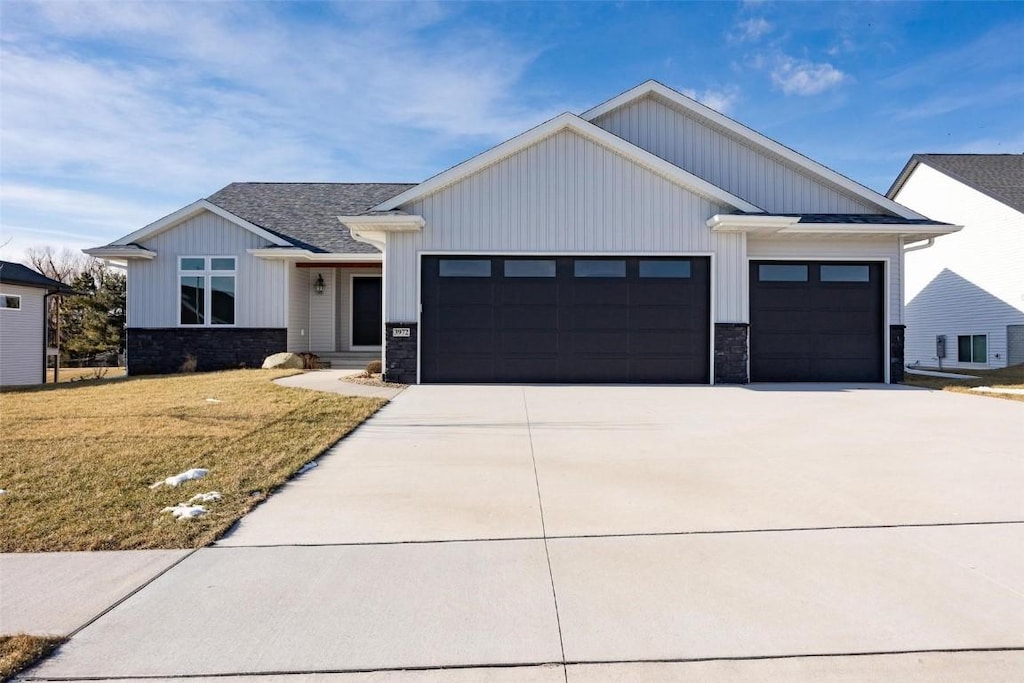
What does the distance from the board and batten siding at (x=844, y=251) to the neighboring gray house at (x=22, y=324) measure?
63.2 ft

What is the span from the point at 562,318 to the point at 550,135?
3.86m

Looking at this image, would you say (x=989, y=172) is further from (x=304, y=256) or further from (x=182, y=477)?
(x=182, y=477)

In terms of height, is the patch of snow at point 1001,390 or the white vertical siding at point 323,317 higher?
the white vertical siding at point 323,317

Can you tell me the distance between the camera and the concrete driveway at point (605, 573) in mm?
2695

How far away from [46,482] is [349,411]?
13.7ft

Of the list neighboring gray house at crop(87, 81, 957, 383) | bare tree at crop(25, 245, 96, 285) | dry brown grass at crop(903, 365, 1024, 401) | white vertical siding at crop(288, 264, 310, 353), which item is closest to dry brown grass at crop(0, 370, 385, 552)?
neighboring gray house at crop(87, 81, 957, 383)

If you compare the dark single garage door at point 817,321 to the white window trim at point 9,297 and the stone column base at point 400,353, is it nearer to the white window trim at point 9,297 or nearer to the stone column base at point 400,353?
the stone column base at point 400,353

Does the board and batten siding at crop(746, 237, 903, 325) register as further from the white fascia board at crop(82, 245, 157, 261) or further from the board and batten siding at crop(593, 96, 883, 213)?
the white fascia board at crop(82, 245, 157, 261)

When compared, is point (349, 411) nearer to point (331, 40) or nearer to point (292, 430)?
point (292, 430)

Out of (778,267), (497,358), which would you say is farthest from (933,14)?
(497,358)

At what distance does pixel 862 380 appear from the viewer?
552 inches

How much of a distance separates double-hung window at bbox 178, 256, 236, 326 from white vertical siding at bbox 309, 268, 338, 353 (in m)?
2.28

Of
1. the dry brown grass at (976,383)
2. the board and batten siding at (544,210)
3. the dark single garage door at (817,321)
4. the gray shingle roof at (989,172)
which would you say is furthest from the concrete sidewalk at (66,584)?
the gray shingle roof at (989,172)

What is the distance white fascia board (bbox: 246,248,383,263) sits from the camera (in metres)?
16.2
